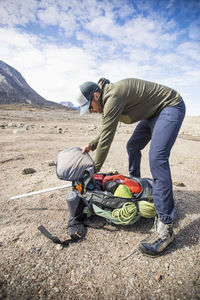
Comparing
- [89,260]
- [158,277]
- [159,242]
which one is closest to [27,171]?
[89,260]

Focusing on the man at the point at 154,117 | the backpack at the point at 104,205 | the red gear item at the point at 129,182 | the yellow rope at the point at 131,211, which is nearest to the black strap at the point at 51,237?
the backpack at the point at 104,205

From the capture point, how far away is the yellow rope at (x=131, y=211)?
2683mm

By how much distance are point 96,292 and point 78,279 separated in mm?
250

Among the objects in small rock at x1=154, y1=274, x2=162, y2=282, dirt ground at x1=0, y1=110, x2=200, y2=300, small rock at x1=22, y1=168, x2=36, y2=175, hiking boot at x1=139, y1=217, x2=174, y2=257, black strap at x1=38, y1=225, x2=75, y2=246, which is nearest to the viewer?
dirt ground at x1=0, y1=110, x2=200, y2=300

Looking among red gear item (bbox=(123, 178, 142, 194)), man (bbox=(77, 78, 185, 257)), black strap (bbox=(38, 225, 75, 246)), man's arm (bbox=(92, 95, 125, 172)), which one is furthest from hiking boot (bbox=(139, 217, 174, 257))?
man's arm (bbox=(92, 95, 125, 172))

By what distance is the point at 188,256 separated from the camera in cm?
237

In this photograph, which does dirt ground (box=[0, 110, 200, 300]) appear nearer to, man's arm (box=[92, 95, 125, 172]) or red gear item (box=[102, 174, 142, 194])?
red gear item (box=[102, 174, 142, 194])

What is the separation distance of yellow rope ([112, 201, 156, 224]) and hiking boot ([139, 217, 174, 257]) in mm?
240

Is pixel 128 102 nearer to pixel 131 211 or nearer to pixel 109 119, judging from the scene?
pixel 109 119

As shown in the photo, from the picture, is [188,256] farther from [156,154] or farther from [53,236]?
[53,236]

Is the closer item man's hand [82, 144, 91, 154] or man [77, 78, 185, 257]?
man [77, 78, 185, 257]

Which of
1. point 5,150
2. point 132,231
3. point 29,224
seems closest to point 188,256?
point 132,231

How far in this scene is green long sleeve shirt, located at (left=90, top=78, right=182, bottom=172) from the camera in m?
2.42

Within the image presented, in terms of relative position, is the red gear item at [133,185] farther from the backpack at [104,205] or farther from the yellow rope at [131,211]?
the yellow rope at [131,211]
